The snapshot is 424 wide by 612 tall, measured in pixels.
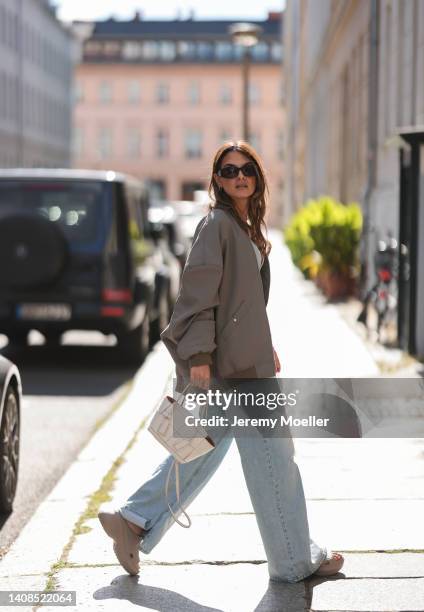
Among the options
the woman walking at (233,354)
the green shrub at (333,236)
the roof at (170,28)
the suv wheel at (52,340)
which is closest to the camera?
the woman walking at (233,354)

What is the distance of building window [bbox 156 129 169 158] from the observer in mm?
109312

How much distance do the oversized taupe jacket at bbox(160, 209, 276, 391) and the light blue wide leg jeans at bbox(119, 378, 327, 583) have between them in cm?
20

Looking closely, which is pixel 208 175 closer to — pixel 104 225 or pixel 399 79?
pixel 104 225

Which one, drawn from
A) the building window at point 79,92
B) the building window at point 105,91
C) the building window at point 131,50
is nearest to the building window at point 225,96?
the building window at point 131,50

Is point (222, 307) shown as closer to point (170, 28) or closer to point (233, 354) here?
point (233, 354)

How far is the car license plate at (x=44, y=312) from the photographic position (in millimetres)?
13898

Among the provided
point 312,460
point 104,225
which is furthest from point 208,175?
point 104,225

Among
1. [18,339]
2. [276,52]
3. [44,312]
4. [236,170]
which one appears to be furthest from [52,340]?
[276,52]

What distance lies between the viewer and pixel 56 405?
38.0 ft

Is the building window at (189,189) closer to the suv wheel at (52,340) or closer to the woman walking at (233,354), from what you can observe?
the suv wheel at (52,340)

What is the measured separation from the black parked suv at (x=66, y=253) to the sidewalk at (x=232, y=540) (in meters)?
4.48

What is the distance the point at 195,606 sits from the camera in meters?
5.02

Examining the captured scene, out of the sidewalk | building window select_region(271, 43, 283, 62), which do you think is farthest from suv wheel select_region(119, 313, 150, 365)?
building window select_region(271, 43, 283, 62)

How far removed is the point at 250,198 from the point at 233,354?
2.01 ft
